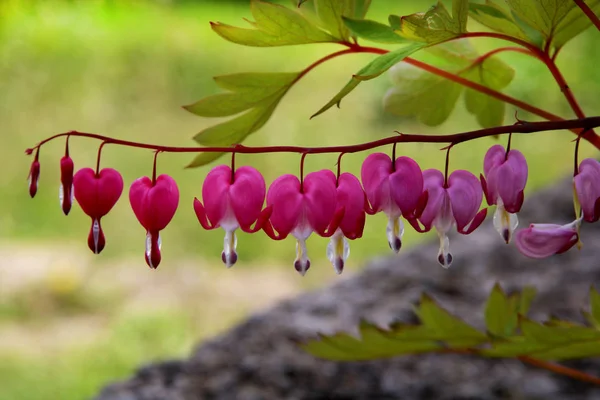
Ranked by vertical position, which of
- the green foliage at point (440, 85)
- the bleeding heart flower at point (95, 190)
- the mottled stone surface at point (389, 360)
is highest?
the green foliage at point (440, 85)

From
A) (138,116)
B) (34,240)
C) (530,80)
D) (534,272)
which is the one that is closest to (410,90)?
(534,272)

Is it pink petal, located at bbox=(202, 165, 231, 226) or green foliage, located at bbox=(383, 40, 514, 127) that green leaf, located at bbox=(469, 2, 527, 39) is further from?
pink petal, located at bbox=(202, 165, 231, 226)

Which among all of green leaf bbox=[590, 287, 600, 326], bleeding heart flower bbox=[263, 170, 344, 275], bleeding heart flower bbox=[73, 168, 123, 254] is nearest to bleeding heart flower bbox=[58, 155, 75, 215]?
bleeding heart flower bbox=[73, 168, 123, 254]

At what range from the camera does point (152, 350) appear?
255 centimetres

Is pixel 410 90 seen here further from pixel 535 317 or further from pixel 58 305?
pixel 58 305

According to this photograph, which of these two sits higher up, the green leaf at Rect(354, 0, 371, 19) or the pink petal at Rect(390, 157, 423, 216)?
the green leaf at Rect(354, 0, 371, 19)

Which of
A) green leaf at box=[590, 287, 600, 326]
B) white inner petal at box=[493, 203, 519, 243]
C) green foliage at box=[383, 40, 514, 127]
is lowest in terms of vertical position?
green leaf at box=[590, 287, 600, 326]

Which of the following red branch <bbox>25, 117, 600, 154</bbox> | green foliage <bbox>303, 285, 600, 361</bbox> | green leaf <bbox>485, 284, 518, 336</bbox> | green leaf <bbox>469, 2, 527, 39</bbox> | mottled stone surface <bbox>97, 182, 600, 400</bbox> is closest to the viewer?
red branch <bbox>25, 117, 600, 154</bbox>

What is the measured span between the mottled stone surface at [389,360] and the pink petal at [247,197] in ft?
1.83

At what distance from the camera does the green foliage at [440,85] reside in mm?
763

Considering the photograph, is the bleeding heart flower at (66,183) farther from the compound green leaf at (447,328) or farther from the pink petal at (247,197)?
the compound green leaf at (447,328)

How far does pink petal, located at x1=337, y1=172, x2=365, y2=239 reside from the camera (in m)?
0.51


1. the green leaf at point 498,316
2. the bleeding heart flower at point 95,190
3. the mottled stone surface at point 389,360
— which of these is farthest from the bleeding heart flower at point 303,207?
the mottled stone surface at point 389,360

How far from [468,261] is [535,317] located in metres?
0.30
